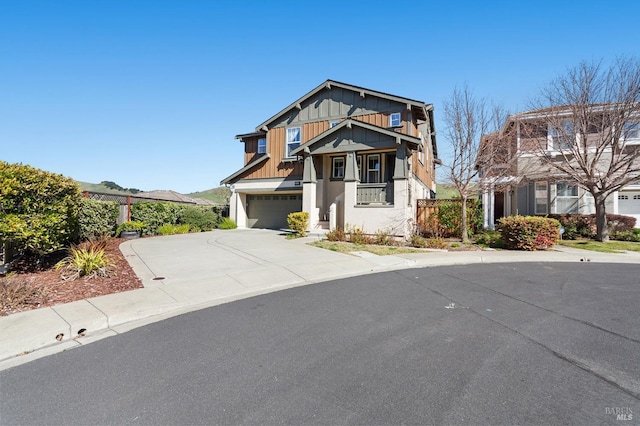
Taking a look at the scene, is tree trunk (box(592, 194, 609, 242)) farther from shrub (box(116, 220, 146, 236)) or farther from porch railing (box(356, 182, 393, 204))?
shrub (box(116, 220, 146, 236))

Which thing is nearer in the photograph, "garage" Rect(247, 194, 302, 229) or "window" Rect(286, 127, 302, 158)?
"window" Rect(286, 127, 302, 158)

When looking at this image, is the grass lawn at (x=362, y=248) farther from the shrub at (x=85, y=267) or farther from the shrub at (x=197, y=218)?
the shrub at (x=197, y=218)

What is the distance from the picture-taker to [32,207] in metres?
7.32

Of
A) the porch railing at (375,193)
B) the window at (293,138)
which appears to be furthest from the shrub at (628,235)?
the window at (293,138)

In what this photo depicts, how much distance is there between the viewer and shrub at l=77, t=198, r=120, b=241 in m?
12.0

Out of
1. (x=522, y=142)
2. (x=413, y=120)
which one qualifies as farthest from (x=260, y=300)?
(x=522, y=142)

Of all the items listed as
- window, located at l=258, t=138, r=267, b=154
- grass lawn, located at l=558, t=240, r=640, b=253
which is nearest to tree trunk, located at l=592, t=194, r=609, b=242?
grass lawn, located at l=558, t=240, r=640, b=253

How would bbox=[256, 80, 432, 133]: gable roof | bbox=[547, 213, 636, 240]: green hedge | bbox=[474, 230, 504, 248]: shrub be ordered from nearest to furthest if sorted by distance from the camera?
bbox=[474, 230, 504, 248]: shrub, bbox=[547, 213, 636, 240]: green hedge, bbox=[256, 80, 432, 133]: gable roof

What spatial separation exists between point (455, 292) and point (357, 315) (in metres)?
2.63

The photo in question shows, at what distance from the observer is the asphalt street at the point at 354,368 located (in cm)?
276

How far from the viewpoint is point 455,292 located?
6.63 meters

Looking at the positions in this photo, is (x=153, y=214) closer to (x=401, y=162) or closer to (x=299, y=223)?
(x=299, y=223)

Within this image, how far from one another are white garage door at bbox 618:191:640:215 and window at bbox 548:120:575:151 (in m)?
5.73

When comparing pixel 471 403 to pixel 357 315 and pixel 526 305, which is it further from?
pixel 526 305
